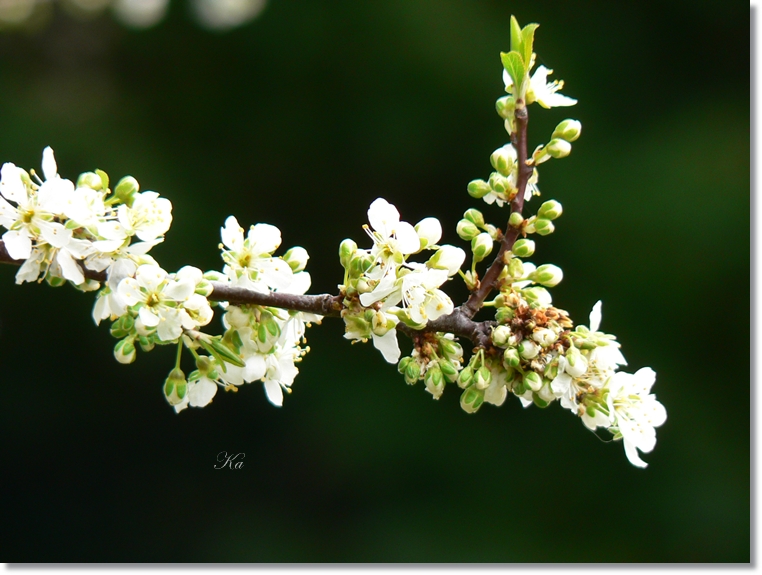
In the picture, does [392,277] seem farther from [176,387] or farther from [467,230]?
[176,387]

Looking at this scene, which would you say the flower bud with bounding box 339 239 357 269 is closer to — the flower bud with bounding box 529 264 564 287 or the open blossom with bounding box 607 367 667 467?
the flower bud with bounding box 529 264 564 287

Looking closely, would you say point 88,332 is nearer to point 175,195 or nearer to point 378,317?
point 175,195

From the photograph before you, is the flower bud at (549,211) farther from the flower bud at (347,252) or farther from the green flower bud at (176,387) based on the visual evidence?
the green flower bud at (176,387)

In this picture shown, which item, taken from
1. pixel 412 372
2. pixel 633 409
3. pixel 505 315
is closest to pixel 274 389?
pixel 412 372
